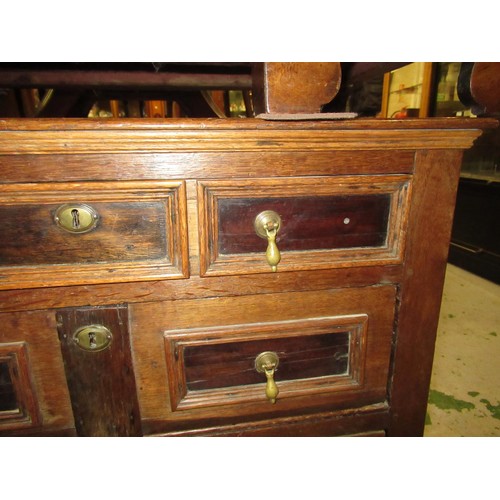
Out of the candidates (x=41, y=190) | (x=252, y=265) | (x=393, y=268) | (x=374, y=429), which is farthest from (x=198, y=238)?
(x=374, y=429)

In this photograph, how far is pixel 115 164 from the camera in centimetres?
43

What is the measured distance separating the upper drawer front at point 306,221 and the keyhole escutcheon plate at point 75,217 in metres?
0.16

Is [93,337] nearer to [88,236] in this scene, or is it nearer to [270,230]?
[88,236]

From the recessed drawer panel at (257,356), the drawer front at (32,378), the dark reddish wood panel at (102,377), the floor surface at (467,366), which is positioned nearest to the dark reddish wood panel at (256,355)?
the recessed drawer panel at (257,356)

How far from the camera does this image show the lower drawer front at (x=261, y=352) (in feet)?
→ 1.69

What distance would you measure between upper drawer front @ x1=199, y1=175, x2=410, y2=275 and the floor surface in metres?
0.78

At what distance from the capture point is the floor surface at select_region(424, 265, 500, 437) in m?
0.98

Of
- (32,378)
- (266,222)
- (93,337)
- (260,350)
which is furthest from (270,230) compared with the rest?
(32,378)

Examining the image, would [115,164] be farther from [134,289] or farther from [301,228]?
[301,228]

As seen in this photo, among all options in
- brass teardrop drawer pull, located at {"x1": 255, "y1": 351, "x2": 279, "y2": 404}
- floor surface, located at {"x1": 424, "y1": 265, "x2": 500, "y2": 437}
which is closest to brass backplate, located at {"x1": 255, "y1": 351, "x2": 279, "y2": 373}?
brass teardrop drawer pull, located at {"x1": 255, "y1": 351, "x2": 279, "y2": 404}

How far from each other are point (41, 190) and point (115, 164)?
0.11m

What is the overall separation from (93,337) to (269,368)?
0.97 feet

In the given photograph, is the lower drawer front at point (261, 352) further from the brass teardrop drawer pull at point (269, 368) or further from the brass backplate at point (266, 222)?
the brass backplate at point (266, 222)

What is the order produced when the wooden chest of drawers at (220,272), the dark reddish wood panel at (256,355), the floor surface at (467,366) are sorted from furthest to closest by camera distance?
1. the floor surface at (467,366)
2. the dark reddish wood panel at (256,355)
3. the wooden chest of drawers at (220,272)
